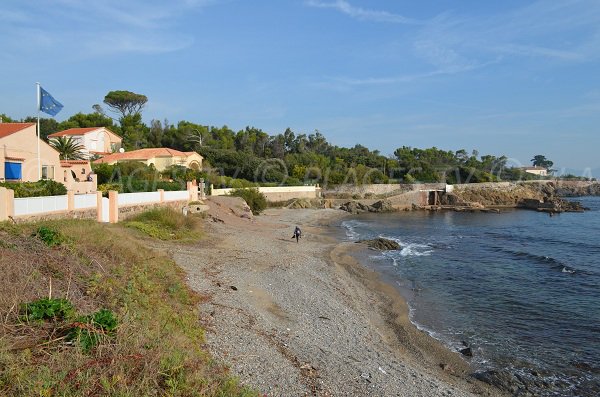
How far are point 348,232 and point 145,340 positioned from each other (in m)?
37.8

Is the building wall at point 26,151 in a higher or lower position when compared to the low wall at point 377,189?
higher

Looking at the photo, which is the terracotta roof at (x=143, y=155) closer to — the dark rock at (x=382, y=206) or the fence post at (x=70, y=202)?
the dark rock at (x=382, y=206)

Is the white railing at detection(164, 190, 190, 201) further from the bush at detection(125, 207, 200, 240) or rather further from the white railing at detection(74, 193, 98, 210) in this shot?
the white railing at detection(74, 193, 98, 210)

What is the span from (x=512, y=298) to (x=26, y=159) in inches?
1146

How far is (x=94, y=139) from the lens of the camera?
2539 inches

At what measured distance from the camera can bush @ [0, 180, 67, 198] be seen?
18203mm

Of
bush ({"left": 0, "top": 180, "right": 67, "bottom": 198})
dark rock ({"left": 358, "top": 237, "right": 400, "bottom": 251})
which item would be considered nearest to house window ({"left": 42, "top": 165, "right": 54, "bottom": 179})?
bush ({"left": 0, "top": 180, "right": 67, "bottom": 198})

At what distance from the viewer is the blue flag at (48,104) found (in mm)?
23422

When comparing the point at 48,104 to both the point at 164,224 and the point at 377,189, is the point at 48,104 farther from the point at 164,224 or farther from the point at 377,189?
the point at 377,189

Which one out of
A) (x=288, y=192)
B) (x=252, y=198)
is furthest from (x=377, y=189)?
(x=252, y=198)

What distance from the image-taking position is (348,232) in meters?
44.3

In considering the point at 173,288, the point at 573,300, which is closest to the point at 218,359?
the point at 173,288

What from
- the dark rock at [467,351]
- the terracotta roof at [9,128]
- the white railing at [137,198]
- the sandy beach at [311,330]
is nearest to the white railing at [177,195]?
the white railing at [137,198]

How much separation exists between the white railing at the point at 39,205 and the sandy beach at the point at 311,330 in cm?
522
